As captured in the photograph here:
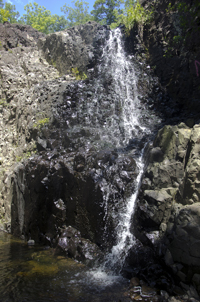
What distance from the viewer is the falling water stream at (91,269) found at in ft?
16.4

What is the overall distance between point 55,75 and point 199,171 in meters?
13.5

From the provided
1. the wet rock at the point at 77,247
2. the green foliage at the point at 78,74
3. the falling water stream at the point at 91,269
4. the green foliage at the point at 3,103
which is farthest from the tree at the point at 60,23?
the wet rock at the point at 77,247

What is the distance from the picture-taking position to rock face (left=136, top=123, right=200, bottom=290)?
187 inches

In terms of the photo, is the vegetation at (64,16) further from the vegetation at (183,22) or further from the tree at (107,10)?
the vegetation at (183,22)

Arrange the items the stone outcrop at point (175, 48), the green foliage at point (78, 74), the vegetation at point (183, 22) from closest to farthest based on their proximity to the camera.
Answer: the vegetation at point (183, 22) < the stone outcrop at point (175, 48) < the green foliage at point (78, 74)

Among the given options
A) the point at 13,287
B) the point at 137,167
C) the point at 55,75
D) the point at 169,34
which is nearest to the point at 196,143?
the point at 137,167

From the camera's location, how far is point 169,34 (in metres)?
13.0

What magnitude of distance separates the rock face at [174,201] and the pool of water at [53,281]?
1.32 metres

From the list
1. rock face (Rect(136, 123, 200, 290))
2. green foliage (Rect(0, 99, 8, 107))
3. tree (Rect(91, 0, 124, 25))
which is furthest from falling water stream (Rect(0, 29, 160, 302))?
tree (Rect(91, 0, 124, 25))

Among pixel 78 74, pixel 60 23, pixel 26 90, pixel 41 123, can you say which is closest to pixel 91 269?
pixel 41 123

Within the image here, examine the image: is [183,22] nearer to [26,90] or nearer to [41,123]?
[41,123]

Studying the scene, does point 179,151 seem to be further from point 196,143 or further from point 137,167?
point 137,167

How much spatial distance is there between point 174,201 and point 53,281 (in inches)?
141

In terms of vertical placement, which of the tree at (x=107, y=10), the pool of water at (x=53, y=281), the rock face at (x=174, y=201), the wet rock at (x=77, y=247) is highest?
the tree at (x=107, y=10)
